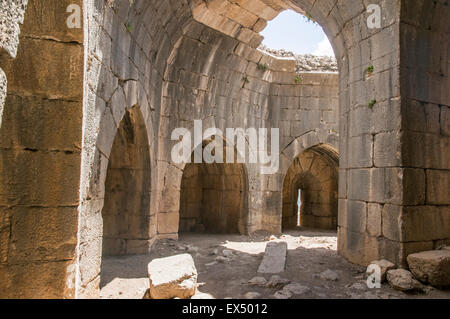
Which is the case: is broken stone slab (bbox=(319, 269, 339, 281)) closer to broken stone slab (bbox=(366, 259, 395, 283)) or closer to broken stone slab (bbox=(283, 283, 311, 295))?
broken stone slab (bbox=(366, 259, 395, 283))

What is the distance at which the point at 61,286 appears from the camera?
2.78 metres

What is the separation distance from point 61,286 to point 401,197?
4042 mm

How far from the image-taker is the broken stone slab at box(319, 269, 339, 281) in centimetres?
449

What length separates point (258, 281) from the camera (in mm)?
4484

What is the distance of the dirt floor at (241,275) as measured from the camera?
4001 mm

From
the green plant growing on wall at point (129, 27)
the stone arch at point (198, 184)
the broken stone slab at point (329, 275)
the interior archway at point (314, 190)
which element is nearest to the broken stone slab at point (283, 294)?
the broken stone slab at point (329, 275)

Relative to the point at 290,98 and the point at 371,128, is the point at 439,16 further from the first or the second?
the point at 290,98

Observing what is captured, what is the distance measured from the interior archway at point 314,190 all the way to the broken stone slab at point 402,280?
8.17 m

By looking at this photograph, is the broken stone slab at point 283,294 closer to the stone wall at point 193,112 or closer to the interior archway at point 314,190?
the stone wall at point 193,112

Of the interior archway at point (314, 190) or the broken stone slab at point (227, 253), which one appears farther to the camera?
the interior archway at point (314, 190)

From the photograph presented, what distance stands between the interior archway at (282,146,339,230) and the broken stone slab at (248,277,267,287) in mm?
8090

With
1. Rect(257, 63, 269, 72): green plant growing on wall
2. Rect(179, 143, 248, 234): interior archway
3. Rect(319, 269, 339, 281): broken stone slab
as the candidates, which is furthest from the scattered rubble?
Rect(319, 269, 339, 281): broken stone slab

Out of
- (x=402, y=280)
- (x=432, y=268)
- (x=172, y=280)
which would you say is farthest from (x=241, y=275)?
(x=432, y=268)

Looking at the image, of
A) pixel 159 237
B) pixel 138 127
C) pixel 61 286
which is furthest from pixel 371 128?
pixel 159 237
